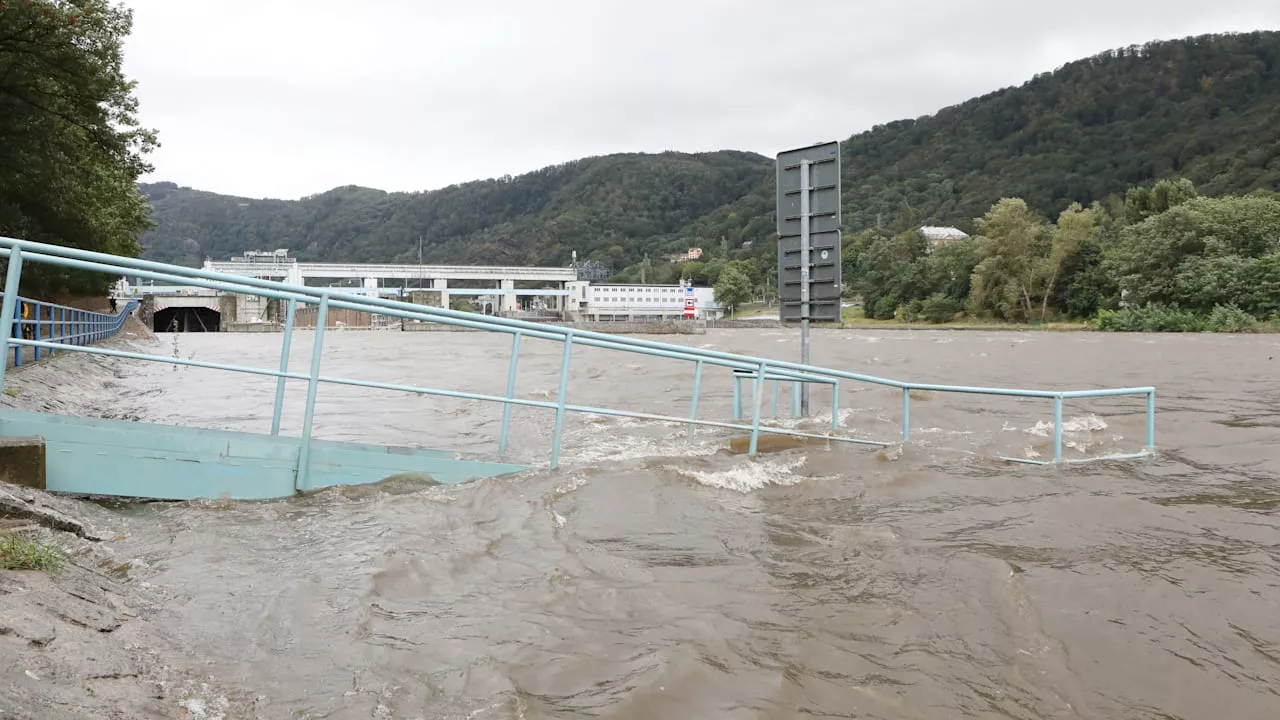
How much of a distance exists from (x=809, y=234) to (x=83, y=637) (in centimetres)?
804

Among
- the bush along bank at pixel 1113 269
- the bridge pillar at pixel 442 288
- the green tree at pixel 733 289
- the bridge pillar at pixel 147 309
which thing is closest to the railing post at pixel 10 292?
the bush along bank at pixel 1113 269

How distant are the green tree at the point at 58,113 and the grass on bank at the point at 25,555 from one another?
15.6m

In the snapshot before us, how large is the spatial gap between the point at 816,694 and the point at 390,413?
9.60 metres

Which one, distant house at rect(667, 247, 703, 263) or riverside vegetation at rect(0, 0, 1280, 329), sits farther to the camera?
distant house at rect(667, 247, 703, 263)

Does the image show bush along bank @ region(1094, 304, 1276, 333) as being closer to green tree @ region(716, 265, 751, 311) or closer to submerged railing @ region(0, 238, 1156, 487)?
submerged railing @ region(0, 238, 1156, 487)

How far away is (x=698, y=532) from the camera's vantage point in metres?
4.84

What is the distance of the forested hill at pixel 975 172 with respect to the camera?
424 feet

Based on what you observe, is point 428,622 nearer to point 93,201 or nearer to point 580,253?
point 93,201

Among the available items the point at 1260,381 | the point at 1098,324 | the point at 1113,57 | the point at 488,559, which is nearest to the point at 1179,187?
the point at 1098,324

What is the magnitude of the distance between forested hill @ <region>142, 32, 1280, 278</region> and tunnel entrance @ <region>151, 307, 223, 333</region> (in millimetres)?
31256

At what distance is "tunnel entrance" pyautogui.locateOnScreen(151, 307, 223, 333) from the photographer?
309 feet

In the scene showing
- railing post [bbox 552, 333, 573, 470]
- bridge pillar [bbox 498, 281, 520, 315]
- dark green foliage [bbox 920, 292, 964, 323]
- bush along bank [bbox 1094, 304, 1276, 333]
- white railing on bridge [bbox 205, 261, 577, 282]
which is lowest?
railing post [bbox 552, 333, 573, 470]

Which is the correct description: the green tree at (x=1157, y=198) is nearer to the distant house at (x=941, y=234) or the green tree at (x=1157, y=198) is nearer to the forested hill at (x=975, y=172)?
the forested hill at (x=975, y=172)

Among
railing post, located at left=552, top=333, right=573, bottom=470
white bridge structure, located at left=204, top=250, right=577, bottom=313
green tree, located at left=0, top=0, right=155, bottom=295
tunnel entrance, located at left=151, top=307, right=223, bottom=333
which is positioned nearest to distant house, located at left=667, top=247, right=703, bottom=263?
white bridge structure, located at left=204, top=250, right=577, bottom=313
